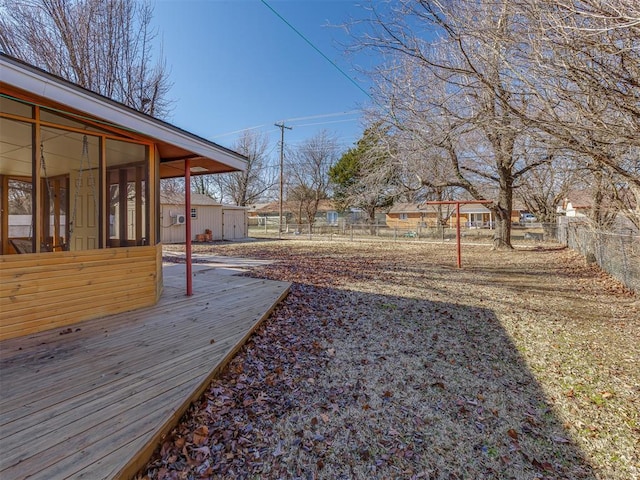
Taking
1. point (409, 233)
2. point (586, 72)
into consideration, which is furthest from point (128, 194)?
point (409, 233)

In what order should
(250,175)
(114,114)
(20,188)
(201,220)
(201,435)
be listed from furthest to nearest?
(250,175) < (201,220) < (20,188) < (114,114) < (201,435)

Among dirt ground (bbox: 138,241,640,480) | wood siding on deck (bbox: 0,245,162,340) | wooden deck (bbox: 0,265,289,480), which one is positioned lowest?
dirt ground (bbox: 138,241,640,480)

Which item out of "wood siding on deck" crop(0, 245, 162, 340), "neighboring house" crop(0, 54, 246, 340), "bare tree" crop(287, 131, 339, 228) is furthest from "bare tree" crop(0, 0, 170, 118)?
"bare tree" crop(287, 131, 339, 228)

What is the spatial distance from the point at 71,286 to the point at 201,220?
15.2 m

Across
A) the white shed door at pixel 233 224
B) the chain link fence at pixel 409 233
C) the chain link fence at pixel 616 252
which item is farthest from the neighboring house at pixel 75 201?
the chain link fence at pixel 409 233

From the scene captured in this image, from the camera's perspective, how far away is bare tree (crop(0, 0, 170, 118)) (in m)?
8.50

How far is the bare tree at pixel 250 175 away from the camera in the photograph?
3053 centimetres

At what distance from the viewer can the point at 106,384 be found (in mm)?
2414

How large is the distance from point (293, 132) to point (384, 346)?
→ 2305cm

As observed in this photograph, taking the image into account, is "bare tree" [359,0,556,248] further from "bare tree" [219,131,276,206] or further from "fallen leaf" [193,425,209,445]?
"bare tree" [219,131,276,206]

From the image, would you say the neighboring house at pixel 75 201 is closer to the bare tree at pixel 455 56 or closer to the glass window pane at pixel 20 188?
the glass window pane at pixel 20 188

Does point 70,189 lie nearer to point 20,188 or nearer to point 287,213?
point 20,188

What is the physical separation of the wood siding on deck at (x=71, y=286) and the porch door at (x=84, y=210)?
20cm

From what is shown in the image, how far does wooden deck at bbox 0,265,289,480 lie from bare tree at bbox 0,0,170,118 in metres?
8.79
